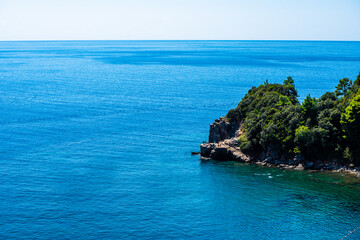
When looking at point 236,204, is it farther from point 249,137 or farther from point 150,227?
point 249,137

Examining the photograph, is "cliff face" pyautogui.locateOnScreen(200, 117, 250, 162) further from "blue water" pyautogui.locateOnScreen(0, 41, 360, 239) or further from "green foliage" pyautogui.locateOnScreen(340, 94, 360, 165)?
"green foliage" pyautogui.locateOnScreen(340, 94, 360, 165)

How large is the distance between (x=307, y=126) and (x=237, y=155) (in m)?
18.3

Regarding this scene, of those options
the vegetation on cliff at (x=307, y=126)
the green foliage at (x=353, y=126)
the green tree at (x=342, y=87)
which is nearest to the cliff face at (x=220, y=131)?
the vegetation on cliff at (x=307, y=126)

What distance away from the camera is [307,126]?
9581cm

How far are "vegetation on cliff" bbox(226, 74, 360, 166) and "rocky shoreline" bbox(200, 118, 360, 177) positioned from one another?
128cm

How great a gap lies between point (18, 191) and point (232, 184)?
1723 inches

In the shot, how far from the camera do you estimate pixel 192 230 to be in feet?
218

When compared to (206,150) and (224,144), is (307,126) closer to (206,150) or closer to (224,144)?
(224,144)

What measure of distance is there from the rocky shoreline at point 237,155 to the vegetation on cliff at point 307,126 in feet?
4.19

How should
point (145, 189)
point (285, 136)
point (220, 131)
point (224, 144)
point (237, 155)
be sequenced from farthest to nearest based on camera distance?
point (220, 131), point (224, 144), point (237, 155), point (285, 136), point (145, 189)

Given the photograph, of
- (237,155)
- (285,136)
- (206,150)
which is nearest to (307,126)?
(285,136)

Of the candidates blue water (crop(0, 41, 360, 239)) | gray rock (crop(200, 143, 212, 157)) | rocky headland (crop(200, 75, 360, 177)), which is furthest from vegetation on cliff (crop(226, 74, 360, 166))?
gray rock (crop(200, 143, 212, 157))

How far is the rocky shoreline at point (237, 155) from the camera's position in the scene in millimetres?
92113

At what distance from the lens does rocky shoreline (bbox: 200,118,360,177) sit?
302ft
